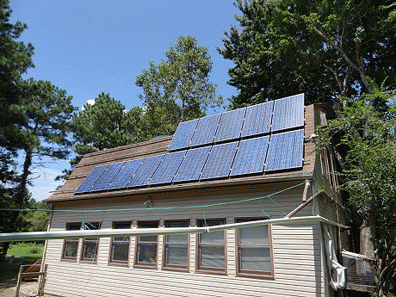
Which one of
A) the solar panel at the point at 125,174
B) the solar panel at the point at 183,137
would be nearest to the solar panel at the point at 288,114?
the solar panel at the point at 183,137

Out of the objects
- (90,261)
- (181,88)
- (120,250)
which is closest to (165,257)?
(120,250)

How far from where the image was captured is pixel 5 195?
1881 cm

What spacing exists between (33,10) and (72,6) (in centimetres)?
134

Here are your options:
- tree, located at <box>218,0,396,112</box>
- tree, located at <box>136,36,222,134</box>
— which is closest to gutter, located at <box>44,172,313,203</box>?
tree, located at <box>218,0,396,112</box>

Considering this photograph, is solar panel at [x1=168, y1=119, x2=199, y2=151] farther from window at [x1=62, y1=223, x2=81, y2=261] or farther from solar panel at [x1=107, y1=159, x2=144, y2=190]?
window at [x1=62, y1=223, x2=81, y2=261]

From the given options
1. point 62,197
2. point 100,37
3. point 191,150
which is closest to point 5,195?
point 62,197

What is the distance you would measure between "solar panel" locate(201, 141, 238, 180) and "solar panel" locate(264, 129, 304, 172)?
1.24 meters

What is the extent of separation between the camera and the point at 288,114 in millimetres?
8570

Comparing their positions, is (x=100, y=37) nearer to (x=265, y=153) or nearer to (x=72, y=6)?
(x=72, y=6)

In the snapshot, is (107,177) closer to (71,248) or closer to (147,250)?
(71,248)

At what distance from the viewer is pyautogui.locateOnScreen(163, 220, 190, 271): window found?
794 centimetres

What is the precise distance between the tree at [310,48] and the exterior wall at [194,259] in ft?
39.2

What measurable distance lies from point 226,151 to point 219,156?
29cm

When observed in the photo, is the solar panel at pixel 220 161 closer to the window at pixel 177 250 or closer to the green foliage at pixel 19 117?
the window at pixel 177 250
